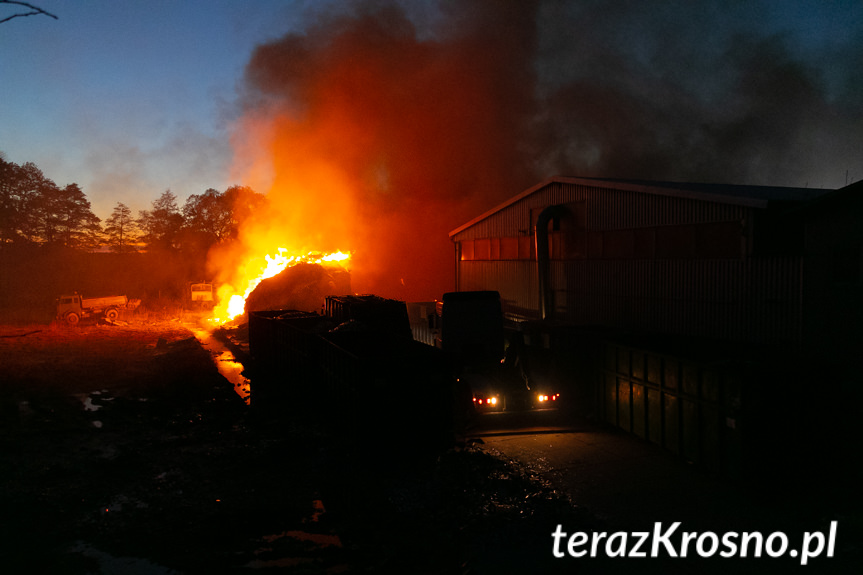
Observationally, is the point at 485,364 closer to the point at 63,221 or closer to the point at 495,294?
the point at 495,294

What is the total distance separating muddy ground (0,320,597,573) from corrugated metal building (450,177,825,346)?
7339 mm

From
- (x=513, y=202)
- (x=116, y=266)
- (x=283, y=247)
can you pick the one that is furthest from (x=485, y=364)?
(x=116, y=266)

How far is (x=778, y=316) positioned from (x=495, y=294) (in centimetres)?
642

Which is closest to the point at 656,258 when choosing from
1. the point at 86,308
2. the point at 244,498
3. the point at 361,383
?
the point at 361,383

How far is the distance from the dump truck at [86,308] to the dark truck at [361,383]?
24.4 metres

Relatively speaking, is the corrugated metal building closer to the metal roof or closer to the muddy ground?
the metal roof

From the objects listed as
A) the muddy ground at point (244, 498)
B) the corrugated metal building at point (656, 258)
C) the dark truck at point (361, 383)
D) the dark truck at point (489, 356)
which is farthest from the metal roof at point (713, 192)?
the muddy ground at point (244, 498)

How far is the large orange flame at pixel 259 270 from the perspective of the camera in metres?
40.4

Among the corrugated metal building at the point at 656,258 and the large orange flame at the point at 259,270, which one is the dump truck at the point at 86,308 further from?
the corrugated metal building at the point at 656,258

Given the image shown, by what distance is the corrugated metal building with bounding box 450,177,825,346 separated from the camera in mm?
12758

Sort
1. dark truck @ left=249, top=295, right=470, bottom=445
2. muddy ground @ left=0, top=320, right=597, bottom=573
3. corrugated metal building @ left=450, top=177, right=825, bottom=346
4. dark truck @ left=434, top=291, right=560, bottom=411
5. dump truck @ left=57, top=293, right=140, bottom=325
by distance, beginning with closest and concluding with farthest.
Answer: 1. muddy ground @ left=0, top=320, right=597, bottom=573
2. dark truck @ left=249, top=295, right=470, bottom=445
3. dark truck @ left=434, top=291, right=560, bottom=411
4. corrugated metal building @ left=450, top=177, right=825, bottom=346
5. dump truck @ left=57, top=293, right=140, bottom=325

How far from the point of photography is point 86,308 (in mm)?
36406

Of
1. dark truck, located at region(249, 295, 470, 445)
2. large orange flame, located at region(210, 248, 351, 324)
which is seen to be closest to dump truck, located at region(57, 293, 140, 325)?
large orange flame, located at region(210, 248, 351, 324)

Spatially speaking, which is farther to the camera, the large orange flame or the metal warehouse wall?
the large orange flame
